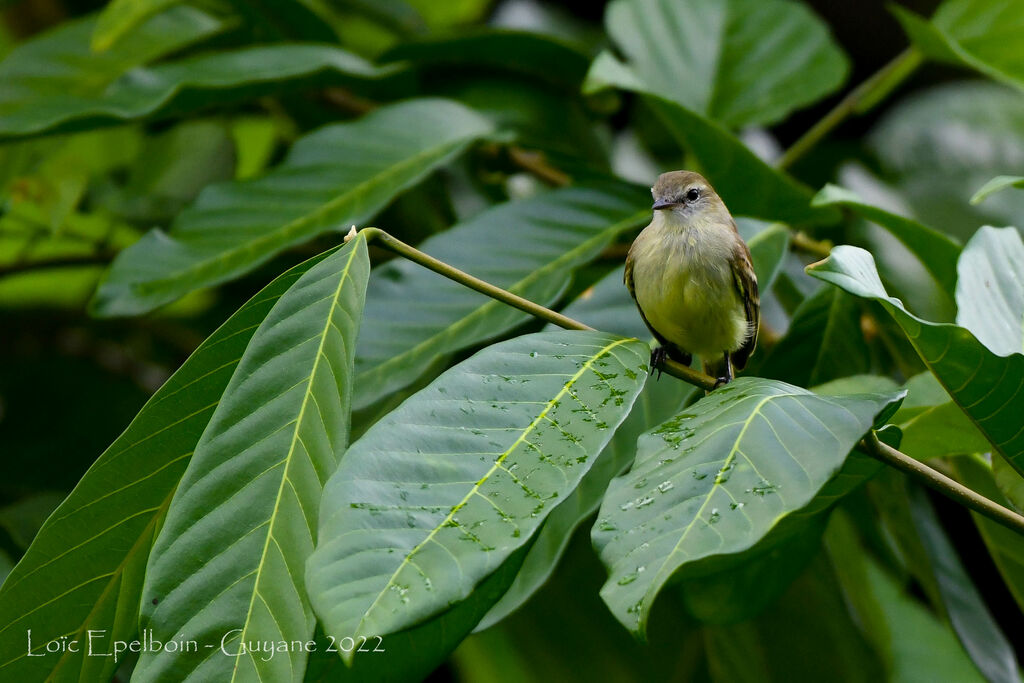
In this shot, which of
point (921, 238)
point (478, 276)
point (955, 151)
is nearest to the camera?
point (921, 238)

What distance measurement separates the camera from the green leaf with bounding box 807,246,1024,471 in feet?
3.24

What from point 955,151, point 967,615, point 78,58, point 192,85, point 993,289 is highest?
point 993,289

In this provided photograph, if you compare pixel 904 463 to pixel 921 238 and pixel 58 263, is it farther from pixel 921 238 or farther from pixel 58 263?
pixel 58 263

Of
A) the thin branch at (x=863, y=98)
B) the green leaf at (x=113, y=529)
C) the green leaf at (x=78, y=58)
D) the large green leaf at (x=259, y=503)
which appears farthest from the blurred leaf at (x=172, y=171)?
the thin branch at (x=863, y=98)

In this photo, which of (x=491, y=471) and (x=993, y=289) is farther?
(x=993, y=289)

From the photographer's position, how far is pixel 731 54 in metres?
2.87

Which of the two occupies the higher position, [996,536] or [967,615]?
[996,536]

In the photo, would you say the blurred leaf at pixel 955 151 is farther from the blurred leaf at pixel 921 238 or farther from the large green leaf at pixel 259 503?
the large green leaf at pixel 259 503

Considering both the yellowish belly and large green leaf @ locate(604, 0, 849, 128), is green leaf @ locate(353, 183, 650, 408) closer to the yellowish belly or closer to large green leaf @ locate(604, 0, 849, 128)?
the yellowish belly

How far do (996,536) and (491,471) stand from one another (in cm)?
99

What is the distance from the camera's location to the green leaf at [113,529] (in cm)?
111

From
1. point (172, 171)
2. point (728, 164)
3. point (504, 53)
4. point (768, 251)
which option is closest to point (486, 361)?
point (768, 251)

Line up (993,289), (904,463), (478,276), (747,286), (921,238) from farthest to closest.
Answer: (747,286)
(478,276)
(921,238)
(993,289)
(904,463)

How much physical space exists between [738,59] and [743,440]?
215cm
